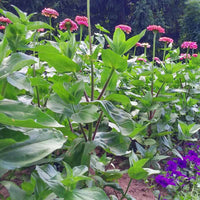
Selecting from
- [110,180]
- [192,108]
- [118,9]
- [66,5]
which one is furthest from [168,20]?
[110,180]

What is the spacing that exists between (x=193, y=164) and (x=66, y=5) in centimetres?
1534

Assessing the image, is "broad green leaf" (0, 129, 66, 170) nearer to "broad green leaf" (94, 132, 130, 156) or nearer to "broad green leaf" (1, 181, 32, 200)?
"broad green leaf" (1, 181, 32, 200)

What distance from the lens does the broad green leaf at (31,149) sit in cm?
52

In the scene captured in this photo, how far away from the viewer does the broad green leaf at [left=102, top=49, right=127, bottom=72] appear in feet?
2.66

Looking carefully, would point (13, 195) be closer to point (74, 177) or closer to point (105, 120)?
point (74, 177)

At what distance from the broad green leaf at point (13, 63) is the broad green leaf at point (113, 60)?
9.6 inches

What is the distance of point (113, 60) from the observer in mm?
836

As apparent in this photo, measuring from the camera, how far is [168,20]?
16.6 meters

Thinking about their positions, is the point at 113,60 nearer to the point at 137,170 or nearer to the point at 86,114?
the point at 86,114

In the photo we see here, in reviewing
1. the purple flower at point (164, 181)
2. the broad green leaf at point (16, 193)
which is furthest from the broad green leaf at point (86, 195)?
the purple flower at point (164, 181)

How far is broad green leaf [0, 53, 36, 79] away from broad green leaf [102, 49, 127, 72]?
24 centimetres

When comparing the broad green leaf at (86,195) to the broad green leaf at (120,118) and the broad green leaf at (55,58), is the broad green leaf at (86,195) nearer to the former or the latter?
the broad green leaf at (120,118)

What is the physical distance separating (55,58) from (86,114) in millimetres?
199

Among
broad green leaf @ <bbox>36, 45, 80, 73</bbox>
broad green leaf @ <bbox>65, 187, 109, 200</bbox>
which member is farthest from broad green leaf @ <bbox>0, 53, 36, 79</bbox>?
broad green leaf @ <bbox>65, 187, 109, 200</bbox>
